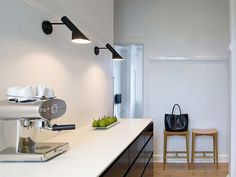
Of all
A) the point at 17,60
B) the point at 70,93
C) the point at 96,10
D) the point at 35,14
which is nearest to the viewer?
the point at 17,60

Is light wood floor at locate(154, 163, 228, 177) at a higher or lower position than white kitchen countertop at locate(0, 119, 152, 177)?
lower

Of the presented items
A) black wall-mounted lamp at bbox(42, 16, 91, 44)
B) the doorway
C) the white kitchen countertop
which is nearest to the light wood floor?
the doorway

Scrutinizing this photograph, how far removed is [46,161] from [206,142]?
→ 4.33 m

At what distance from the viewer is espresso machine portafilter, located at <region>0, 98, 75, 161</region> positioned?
1560mm

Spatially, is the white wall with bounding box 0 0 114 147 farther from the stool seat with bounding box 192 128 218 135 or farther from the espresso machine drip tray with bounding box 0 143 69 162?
the stool seat with bounding box 192 128 218 135

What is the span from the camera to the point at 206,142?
5.42 metres

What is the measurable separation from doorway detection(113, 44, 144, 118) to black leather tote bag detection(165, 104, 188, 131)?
0.78 metres

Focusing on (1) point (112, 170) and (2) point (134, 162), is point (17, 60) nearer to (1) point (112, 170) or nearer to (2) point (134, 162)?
(1) point (112, 170)

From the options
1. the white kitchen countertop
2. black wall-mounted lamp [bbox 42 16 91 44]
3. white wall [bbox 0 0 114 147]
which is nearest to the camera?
the white kitchen countertop

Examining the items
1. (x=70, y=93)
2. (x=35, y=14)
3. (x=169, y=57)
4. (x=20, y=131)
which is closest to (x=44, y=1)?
(x=35, y=14)

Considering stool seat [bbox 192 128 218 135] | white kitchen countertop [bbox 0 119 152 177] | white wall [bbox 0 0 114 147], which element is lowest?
stool seat [bbox 192 128 218 135]

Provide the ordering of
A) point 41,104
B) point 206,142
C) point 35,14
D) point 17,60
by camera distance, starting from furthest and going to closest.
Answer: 1. point 206,142
2. point 35,14
3. point 17,60
4. point 41,104

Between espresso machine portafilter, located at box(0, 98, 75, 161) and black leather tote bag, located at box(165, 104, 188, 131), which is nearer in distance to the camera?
espresso machine portafilter, located at box(0, 98, 75, 161)

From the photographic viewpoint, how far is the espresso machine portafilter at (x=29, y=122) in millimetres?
1560
